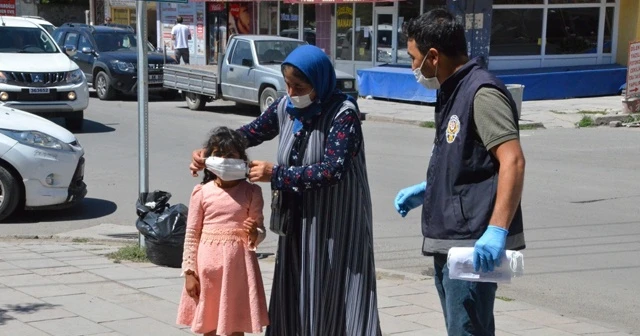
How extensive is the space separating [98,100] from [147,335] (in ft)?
62.0

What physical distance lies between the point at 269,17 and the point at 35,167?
21.1 metres

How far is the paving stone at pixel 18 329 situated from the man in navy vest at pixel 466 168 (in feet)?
9.26

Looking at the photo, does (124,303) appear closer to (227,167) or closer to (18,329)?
(18,329)

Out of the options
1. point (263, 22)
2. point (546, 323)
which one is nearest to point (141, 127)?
point (546, 323)

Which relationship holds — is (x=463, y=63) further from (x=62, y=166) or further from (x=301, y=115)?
(x=62, y=166)

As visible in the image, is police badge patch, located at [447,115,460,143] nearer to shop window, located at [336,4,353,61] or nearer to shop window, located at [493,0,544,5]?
shop window, located at [493,0,544,5]

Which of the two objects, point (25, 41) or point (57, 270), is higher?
point (25, 41)

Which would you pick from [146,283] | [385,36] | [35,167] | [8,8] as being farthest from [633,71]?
[8,8]

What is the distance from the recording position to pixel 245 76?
20484 millimetres

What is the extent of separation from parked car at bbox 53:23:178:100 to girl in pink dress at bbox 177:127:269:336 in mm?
18559

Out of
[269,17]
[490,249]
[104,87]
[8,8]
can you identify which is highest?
[8,8]

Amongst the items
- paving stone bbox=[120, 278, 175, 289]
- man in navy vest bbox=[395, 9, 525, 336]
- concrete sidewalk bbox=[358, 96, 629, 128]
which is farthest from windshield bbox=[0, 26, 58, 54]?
man in navy vest bbox=[395, 9, 525, 336]

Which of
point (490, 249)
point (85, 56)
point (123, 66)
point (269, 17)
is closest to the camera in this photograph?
point (490, 249)

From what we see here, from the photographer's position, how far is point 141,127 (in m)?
7.95
